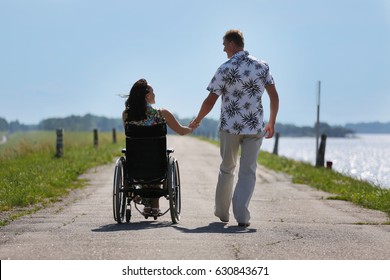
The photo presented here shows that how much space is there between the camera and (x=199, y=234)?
7.80 m

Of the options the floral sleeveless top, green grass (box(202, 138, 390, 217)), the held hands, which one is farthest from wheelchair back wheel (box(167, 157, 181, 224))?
green grass (box(202, 138, 390, 217))

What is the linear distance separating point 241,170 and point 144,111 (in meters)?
1.45

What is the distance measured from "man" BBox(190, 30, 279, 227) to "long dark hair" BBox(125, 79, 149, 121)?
736 millimetres

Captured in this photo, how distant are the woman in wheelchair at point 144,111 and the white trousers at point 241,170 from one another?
0.69 m

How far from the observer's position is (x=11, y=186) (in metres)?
14.2

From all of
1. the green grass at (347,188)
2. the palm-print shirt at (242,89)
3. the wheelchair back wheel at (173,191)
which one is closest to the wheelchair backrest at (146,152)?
the wheelchair back wheel at (173,191)

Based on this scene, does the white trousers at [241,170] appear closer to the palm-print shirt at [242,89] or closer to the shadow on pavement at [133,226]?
the palm-print shirt at [242,89]

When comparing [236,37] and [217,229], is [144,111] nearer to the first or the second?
[236,37]

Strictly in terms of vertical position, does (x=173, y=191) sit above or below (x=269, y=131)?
below

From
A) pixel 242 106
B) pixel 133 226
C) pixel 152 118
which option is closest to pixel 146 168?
pixel 152 118

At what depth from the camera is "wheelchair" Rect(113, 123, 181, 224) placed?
29.1ft
